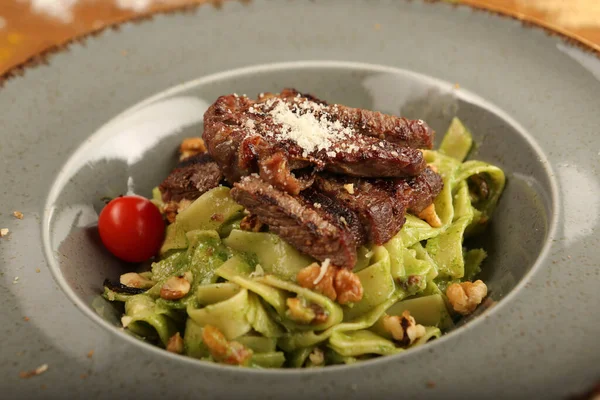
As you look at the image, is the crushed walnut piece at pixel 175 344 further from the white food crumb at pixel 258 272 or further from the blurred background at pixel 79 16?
the blurred background at pixel 79 16

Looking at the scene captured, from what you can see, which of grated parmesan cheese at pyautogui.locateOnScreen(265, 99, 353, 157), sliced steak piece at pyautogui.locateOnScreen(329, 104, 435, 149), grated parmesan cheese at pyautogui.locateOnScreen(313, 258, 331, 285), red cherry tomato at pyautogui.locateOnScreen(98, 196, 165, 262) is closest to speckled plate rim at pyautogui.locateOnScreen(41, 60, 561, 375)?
red cherry tomato at pyautogui.locateOnScreen(98, 196, 165, 262)

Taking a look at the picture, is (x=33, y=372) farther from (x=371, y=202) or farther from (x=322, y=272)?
(x=371, y=202)

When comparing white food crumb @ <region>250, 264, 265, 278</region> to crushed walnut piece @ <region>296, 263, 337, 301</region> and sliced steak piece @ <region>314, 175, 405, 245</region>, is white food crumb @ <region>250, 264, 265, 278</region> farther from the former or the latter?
sliced steak piece @ <region>314, 175, 405, 245</region>

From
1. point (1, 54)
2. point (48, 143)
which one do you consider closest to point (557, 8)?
point (48, 143)

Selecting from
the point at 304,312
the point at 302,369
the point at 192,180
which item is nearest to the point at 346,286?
the point at 304,312

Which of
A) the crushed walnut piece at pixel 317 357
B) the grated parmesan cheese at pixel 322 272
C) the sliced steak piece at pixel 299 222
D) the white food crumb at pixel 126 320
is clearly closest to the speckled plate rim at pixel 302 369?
the white food crumb at pixel 126 320

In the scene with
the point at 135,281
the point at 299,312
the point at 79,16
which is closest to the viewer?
Answer: the point at 299,312
